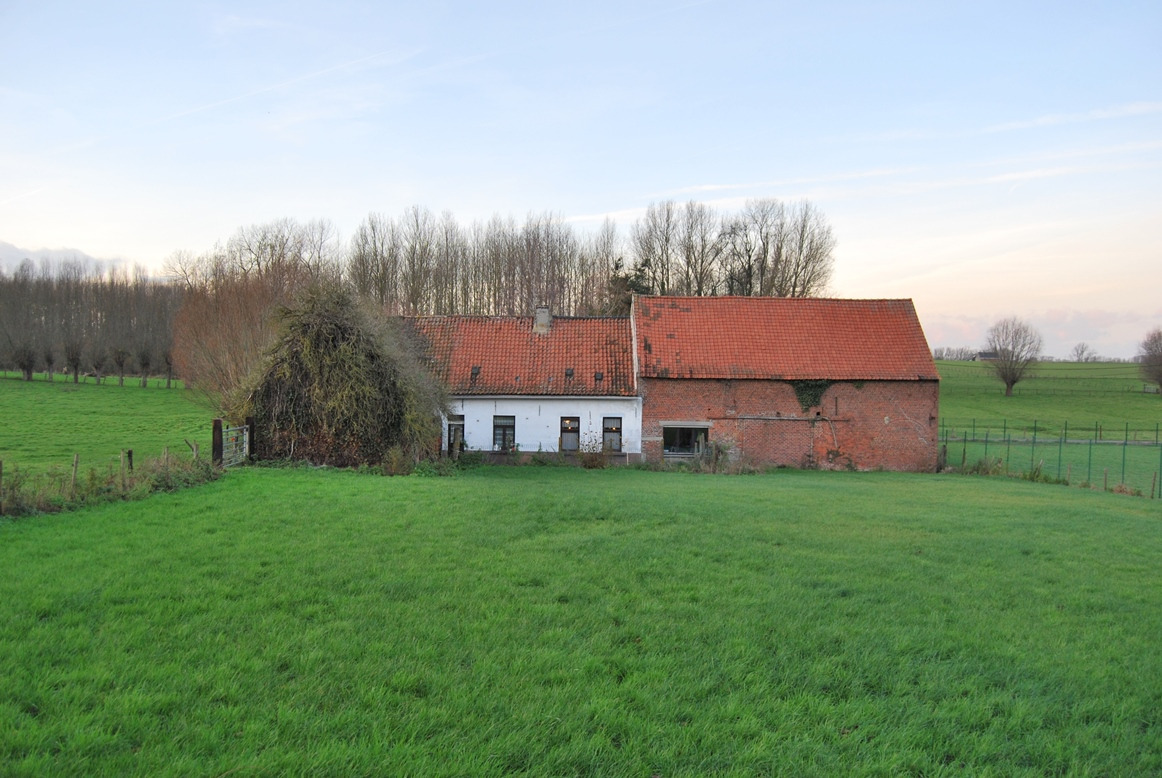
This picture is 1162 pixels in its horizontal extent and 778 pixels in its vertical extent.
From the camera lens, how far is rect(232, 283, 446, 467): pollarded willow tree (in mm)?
18094

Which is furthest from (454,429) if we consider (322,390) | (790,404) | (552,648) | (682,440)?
(552,648)

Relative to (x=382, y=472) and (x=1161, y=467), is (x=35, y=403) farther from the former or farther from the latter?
(x=1161, y=467)

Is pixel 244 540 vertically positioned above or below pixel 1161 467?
above

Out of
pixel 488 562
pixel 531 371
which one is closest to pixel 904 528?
pixel 488 562

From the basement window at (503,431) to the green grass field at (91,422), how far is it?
9541 mm

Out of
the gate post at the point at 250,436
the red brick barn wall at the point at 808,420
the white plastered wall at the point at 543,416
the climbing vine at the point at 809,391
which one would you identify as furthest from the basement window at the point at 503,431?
the climbing vine at the point at 809,391

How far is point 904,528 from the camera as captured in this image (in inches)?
440

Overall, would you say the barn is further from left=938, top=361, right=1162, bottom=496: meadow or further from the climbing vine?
left=938, top=361, right=1162, bottom=496: meadow

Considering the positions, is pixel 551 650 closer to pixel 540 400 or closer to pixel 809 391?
pixel 540 400

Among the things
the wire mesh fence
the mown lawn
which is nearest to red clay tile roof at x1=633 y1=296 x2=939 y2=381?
the wire mesh fence

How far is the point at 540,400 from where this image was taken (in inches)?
949

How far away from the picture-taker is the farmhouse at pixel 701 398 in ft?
78.9

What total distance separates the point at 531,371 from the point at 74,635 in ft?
66.4

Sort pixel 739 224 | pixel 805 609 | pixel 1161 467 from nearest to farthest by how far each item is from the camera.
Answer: pixel 805 609, pixel 1161 467, pixel 739 224
